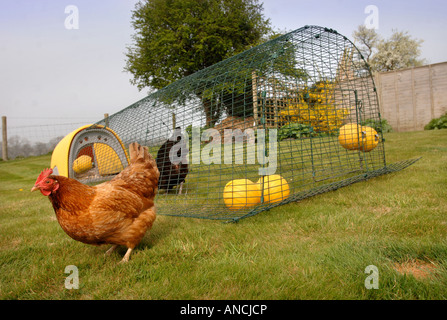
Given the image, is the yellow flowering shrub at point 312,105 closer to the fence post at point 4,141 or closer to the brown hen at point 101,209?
the brown hen at point 101,209

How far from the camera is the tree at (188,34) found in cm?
1508

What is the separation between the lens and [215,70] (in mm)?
3555

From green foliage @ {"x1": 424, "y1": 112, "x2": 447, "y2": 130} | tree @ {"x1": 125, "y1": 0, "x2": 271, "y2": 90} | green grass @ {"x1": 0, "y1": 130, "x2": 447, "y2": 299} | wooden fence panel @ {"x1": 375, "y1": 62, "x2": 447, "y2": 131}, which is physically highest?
tree @ {"x1": 125, "y1": 0, "x2": 271, "y2": 90}

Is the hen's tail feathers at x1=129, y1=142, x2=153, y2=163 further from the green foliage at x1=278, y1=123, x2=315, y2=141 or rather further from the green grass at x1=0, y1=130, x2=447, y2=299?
the green foliage at x1=278, y1=123, x2=315, y2=141

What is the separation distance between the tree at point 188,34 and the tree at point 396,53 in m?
17.7

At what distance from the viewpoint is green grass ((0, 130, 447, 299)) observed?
5.32ft

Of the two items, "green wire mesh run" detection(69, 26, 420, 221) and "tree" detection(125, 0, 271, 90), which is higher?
"tree" detection(125, 0, 271, 90)

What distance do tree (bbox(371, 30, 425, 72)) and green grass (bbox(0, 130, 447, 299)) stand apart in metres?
29.7

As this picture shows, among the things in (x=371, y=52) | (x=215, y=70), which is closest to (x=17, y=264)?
(x=215, y=70)

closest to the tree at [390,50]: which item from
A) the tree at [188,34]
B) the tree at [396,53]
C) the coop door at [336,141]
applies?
the tree at [396,53]

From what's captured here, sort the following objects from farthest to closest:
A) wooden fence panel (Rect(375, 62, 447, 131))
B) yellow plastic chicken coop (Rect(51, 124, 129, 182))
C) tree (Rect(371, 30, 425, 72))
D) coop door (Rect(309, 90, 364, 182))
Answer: tree (Rect(371, 30, 425, 72)) → wooden fence panel (Rect(375, 62, 447, 131)) → yellow plastic chicken coop (Rect(51, 124, 129, 182)) → coop door (Rect(309, 90, 364, 182))

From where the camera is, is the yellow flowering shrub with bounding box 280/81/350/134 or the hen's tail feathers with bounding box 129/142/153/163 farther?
the yellow flowering shrub with bounding box 280/81/350/134

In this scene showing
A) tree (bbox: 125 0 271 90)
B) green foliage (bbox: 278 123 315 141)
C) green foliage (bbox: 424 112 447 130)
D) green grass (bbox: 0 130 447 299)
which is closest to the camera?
green grass (bbox: 0 130 447 299)

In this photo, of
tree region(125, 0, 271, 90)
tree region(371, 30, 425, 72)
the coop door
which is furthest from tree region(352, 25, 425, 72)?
the coop door
